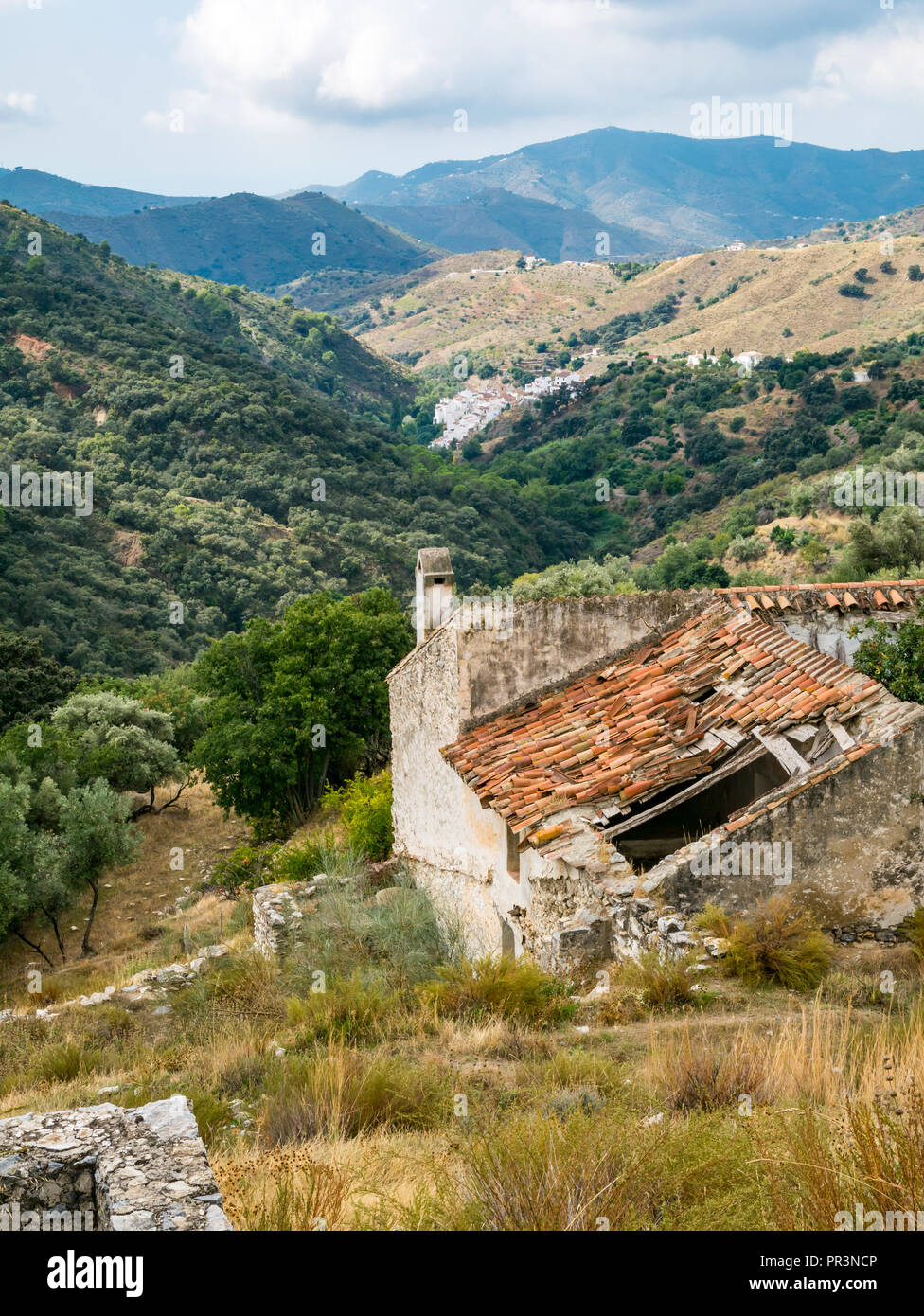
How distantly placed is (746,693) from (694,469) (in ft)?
230

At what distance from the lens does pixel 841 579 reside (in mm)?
29953

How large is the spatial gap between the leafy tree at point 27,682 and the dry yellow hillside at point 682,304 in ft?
240

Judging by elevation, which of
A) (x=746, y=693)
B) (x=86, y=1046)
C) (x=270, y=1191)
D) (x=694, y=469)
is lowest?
(x=86, y=1046)

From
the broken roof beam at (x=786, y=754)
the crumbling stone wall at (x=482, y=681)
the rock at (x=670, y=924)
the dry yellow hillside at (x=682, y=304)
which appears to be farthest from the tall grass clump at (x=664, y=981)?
the dry yellow hillside at (x=682, y=304)

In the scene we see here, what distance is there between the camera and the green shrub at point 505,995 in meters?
7.24

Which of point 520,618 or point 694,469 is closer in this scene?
point 520,618

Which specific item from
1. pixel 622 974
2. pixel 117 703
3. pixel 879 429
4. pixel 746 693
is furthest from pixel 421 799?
pixel 879 429

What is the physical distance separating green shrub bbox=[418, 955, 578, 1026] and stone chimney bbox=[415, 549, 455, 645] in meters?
5.77

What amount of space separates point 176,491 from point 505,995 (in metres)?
60.8

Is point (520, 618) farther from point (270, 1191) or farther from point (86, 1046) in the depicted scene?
point (270, 1191)

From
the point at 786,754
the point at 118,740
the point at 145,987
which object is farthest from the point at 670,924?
the point at 118,740

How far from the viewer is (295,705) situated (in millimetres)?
23516
